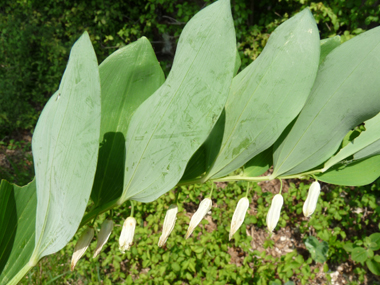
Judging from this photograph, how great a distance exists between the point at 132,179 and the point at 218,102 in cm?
19

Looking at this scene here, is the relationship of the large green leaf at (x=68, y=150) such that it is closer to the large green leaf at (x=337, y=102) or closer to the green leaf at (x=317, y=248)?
the large green leaf at (x=337, y=102)

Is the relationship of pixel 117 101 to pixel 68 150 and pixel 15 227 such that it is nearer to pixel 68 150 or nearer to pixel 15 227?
pixel 68 150

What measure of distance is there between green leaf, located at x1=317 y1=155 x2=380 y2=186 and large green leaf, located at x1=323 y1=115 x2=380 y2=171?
0.04 m

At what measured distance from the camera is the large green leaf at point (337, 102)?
43cm

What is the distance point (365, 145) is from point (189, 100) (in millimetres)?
382

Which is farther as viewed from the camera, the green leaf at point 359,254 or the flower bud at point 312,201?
the green leaf at point 359,254

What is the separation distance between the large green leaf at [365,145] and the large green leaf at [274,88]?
20cm

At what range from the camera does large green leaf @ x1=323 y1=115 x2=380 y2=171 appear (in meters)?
0.57

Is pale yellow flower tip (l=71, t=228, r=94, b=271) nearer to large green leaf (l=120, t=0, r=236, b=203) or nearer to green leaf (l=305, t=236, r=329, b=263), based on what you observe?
large green leaf (l=120, t=0, r=236, b=203)

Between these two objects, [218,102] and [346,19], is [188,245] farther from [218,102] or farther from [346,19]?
[346,19]

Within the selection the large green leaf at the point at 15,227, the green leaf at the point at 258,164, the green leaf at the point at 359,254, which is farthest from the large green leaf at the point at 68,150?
the green leaf at the point at 359,254

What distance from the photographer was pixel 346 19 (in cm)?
279

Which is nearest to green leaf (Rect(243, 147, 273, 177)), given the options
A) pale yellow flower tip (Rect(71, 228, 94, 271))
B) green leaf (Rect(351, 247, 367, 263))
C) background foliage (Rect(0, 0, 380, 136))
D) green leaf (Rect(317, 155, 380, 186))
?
green leaf (Rect(317, 155, 380, 186))

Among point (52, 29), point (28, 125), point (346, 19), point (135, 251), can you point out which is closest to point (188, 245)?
point (135, 251)
